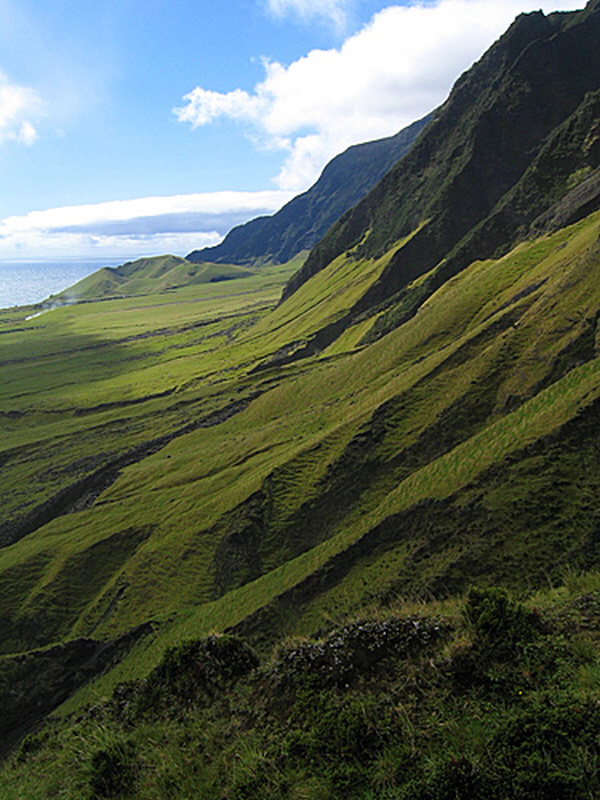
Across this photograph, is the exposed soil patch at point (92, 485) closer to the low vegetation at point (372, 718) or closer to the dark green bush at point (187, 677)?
the dark green bush at point (187, 677)

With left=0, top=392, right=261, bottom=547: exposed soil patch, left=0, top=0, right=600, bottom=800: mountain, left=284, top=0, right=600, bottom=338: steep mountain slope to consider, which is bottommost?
left=0, top=392, right=261, bottom=547: exposed soil patch

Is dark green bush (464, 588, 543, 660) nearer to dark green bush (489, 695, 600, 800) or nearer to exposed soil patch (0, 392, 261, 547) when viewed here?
dark green bush (489, 695, 600, 800)

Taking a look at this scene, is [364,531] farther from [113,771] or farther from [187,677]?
[113,771]

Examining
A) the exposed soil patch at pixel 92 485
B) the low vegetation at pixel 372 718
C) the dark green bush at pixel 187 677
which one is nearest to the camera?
the low vegetation at pixel 372 718

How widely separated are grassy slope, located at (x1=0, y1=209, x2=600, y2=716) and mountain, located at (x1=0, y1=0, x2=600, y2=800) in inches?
9.5

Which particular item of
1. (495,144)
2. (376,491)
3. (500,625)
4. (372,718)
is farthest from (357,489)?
(495,144)

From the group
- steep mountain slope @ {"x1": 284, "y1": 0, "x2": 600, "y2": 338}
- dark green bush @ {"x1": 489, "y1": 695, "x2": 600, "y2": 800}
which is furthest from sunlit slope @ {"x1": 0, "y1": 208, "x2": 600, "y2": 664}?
steep mountain slope @ {"x1": 284, "y1": 0, "x2": 600, "y2": 338}

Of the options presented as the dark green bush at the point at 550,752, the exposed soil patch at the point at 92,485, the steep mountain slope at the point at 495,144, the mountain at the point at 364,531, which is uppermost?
the steep mountain slope at the point at 495,144

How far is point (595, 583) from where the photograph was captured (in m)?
13.5

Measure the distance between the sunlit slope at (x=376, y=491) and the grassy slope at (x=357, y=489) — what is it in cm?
16

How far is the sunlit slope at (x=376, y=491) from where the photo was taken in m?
31.8

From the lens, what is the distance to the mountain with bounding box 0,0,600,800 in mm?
9883

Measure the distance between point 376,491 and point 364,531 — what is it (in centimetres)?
705

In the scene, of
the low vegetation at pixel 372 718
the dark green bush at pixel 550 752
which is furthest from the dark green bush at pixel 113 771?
the dark green bush at pixel 550 752
